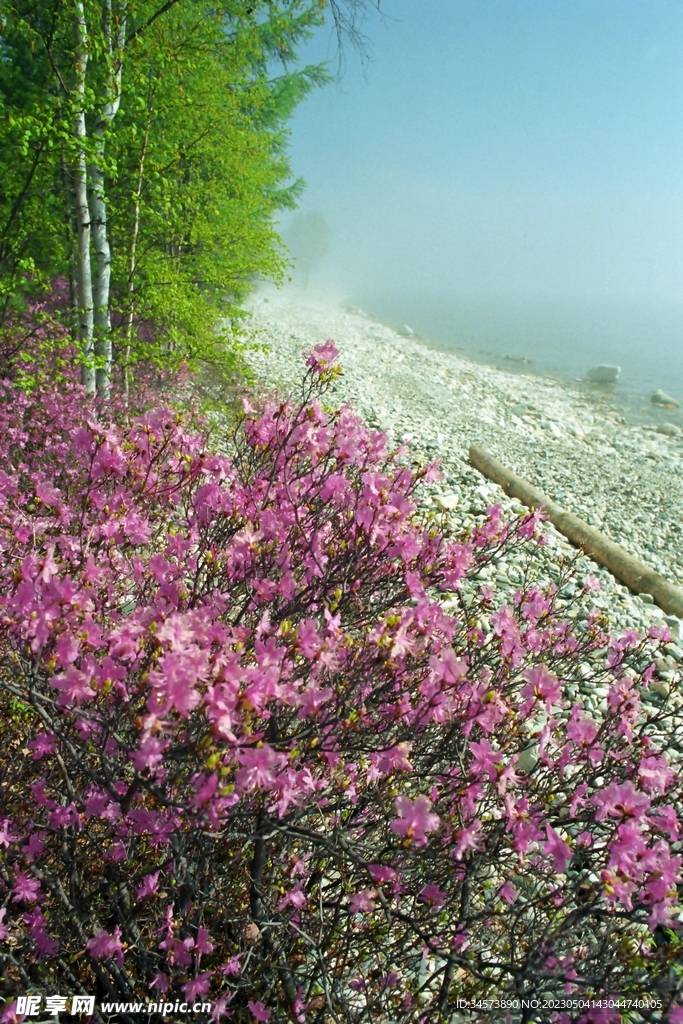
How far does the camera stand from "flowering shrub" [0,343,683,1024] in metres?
1.63

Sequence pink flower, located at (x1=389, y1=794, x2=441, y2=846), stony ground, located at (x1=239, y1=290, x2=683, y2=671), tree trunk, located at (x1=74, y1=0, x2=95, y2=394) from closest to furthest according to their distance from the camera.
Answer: pink flower, located at (x1=389, y1=794, x2=441, y2=846), tree trunk, located at (x1=74, y1=0, x2=95, y2=394), stony ground, located at (x1=239, y1=290, x2=683, y2=671)

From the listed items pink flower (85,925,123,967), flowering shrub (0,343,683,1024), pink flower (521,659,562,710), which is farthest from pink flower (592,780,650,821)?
pink flower (85,925,123,967)

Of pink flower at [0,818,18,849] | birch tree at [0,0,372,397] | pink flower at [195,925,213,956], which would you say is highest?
birch tree at [0,0,372,397]

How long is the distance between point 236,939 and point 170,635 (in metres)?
1.71

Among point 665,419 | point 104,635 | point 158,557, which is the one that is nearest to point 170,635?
point 104,635

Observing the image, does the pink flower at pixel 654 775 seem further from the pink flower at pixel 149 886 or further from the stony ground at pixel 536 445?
the stony ground at pixel 536 445

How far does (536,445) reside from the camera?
1468 cm

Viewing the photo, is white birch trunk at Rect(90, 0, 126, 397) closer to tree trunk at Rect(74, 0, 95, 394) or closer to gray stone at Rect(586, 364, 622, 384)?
tree trunk at Rect(74, 0, 95, 394)

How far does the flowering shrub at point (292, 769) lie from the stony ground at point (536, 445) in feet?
4.71

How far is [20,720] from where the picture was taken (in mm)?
2551

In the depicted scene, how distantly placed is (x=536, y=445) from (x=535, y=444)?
0.36ft

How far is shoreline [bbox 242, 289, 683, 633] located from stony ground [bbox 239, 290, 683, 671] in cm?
3

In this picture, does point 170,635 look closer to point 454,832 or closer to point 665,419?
point 454,832

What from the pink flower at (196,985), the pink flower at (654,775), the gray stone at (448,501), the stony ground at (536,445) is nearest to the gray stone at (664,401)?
the stony ground at (536,445)
